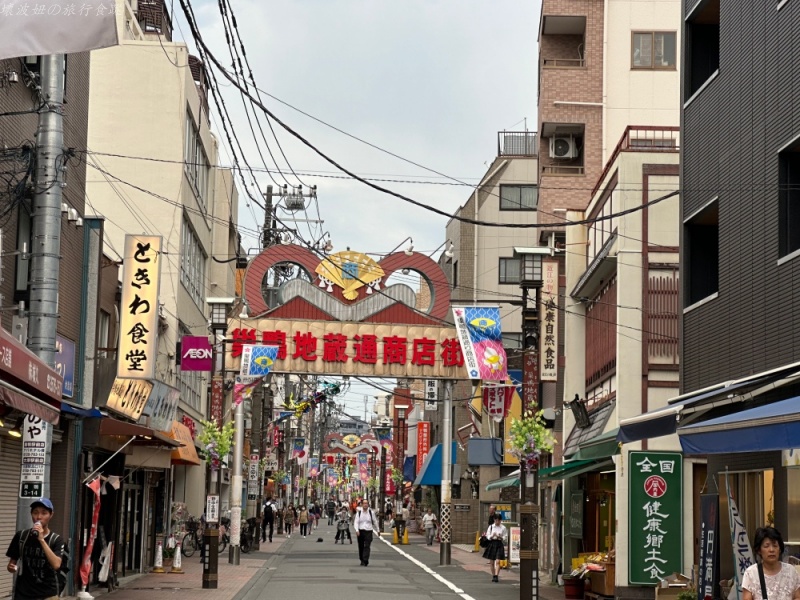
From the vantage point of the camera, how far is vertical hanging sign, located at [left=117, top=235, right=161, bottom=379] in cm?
2453

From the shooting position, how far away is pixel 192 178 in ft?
131

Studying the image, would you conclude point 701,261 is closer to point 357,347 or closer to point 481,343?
point 481,343

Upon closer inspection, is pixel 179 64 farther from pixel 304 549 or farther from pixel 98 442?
pixel 304 549

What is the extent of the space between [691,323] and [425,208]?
6340mm

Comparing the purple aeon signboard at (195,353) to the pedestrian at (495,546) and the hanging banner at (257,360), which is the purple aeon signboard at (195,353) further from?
the pedestrian at (495,546)

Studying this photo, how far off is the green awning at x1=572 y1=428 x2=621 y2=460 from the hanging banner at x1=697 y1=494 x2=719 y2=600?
6294 mm

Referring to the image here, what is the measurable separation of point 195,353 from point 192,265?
8.40 metres

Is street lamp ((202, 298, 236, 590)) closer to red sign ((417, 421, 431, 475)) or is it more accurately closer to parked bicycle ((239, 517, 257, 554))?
parked bicycle ((239, 517, 257, 554))

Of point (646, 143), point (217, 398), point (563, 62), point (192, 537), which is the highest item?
point (563, 62)

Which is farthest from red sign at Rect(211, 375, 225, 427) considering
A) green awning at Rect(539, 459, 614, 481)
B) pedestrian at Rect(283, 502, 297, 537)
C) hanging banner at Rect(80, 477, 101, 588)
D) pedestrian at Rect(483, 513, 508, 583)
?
pedestrian at Rect(283, 502, 297, 537)

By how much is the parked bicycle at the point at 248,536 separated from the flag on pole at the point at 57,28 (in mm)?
35961

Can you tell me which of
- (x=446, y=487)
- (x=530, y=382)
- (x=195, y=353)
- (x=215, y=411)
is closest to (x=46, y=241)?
(x=530, y=382)

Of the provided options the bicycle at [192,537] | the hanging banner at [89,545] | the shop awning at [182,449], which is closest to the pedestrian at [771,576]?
the hanging banner at [89,545]

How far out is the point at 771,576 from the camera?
10.3m
